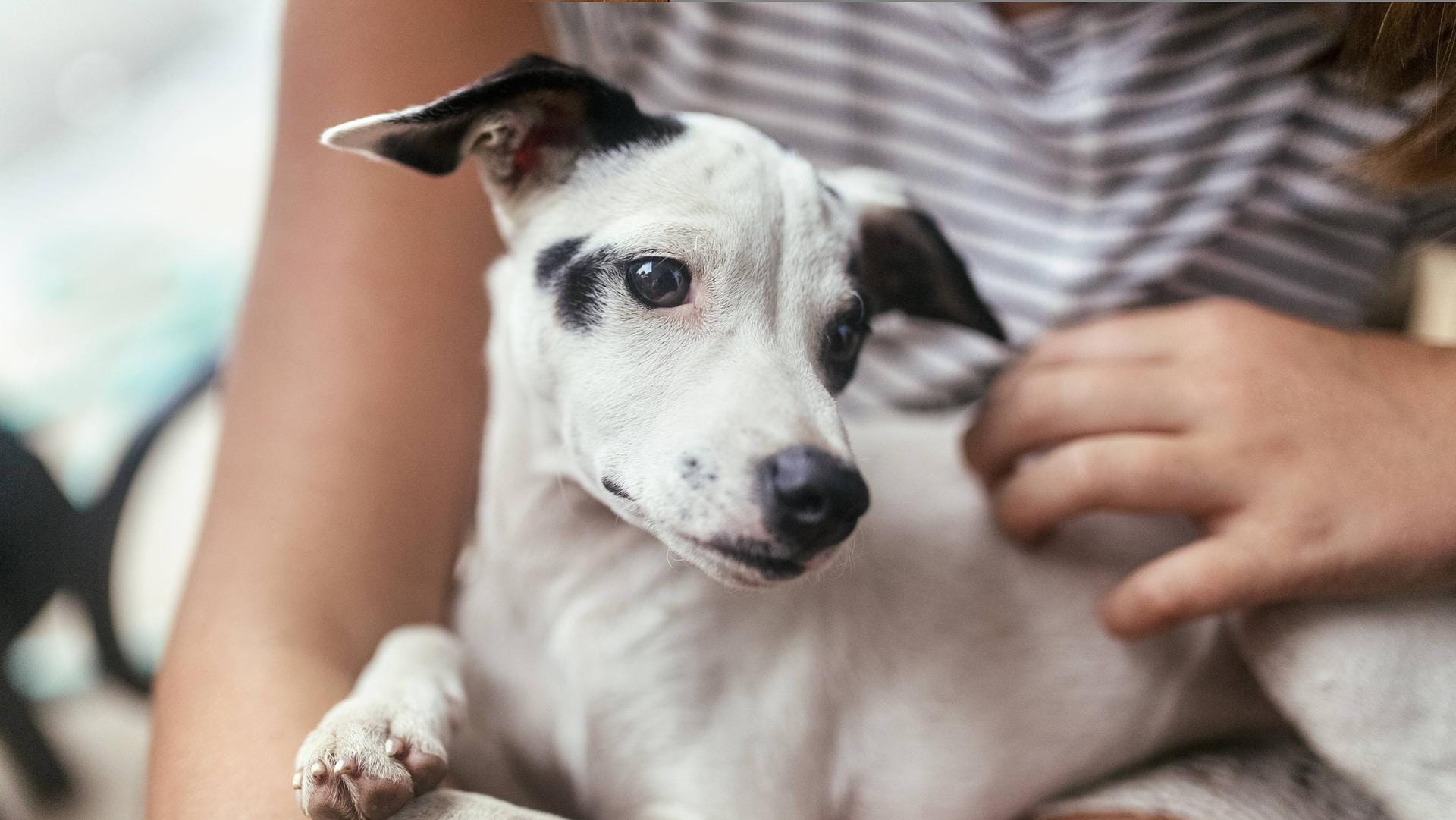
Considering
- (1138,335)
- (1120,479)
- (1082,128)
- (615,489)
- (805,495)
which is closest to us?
(805,495)

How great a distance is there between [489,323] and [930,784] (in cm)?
83

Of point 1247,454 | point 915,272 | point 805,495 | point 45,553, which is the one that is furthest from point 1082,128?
point 45,553

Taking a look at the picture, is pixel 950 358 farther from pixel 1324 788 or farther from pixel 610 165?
pixel 610 165

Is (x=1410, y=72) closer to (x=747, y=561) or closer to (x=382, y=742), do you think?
(x=747, y=561)

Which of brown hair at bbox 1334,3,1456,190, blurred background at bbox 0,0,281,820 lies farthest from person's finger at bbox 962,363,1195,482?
blurred background at bbox 0,0,281,820

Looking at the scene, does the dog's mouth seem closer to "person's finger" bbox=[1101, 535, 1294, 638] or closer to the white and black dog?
the white and black dog

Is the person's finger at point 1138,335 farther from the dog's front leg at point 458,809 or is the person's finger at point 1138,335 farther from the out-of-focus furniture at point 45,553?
the out-of-focus furniture at point 45,553

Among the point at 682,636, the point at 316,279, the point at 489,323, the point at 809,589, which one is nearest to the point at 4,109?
the point at 316,279

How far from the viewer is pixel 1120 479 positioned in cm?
125

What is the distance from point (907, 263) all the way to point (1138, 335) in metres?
0.38

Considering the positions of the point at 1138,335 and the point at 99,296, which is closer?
the point at 99,296

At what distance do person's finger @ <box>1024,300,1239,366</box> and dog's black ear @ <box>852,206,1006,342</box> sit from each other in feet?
0.84

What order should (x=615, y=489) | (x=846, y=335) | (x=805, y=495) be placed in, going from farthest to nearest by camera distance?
(x=846, y=335), (x=615, y=489), (x=805, y=495)

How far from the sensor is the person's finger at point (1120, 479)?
4.05ft
